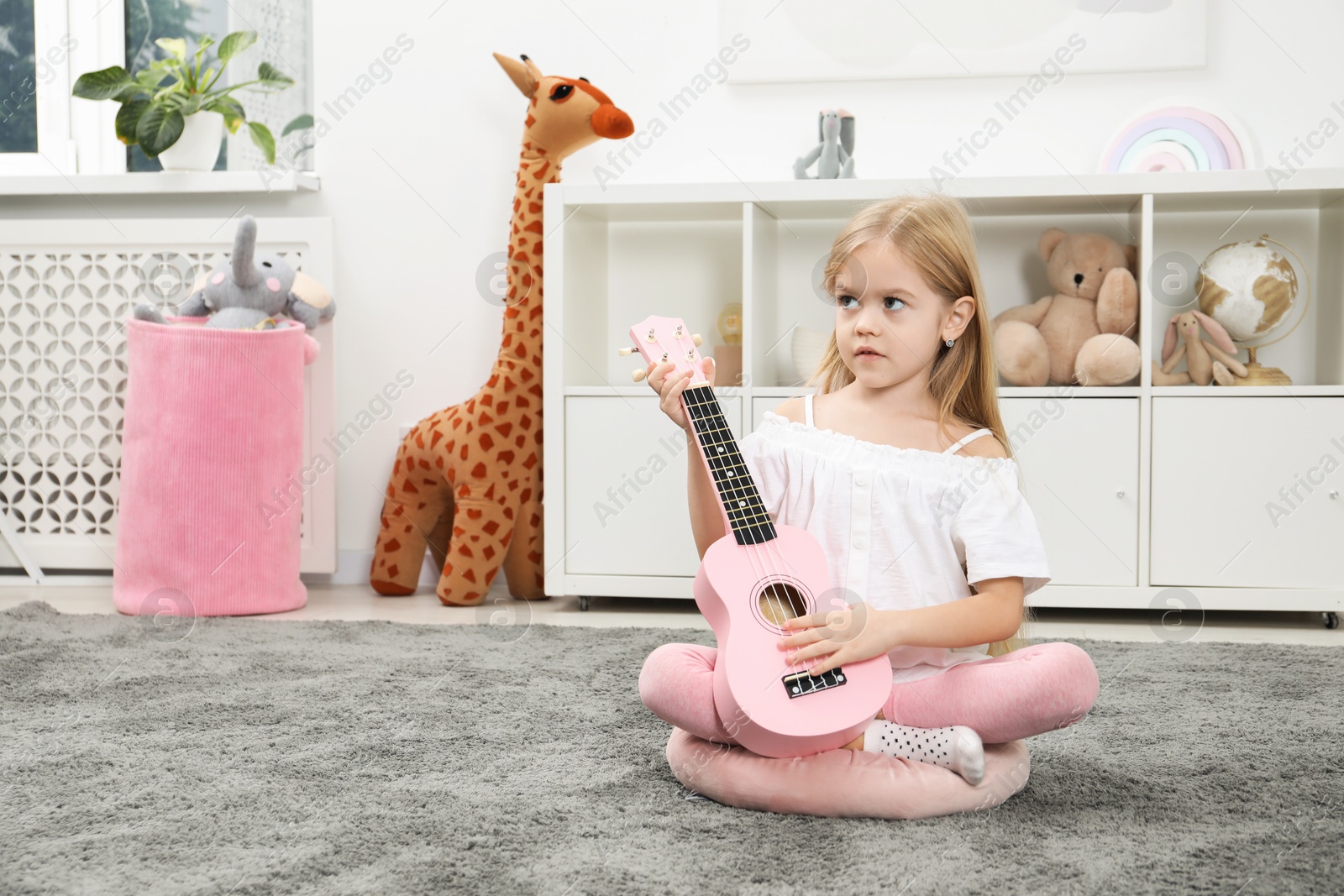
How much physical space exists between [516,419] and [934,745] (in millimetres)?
1277

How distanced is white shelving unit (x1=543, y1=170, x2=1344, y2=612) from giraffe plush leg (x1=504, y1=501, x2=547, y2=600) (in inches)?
5.4

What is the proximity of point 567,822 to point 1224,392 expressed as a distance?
4.61 ft

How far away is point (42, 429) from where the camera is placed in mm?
2303

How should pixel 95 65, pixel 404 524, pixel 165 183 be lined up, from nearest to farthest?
pixel 404 524 → pixel 165 183 → pixel 95 65

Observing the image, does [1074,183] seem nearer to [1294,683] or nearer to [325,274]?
[1294,683]

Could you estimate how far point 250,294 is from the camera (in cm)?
210

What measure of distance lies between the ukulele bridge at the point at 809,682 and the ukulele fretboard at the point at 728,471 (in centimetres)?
A: 13

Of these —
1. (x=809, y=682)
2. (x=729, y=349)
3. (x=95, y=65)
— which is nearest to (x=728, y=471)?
(x=809, y=682)

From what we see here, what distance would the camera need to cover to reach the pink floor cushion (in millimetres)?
933

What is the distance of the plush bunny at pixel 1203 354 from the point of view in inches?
76.5

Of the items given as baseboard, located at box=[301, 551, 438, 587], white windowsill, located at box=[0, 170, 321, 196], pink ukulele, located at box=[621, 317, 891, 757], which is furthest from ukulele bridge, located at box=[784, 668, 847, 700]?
white windowsill, located at box=[0, 170, 321, 196]

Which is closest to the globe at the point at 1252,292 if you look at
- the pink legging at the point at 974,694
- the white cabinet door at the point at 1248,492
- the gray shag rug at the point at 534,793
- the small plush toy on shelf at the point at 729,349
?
the white cabinet door at the point at 1248,492

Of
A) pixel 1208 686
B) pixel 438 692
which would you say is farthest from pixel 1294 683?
pixel 438 692

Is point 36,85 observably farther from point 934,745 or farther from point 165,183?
point 934,745
